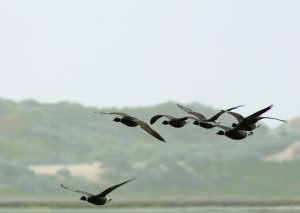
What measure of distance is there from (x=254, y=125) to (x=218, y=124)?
1.45 m

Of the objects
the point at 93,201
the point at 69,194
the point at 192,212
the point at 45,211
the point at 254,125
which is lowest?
the point at 93,201

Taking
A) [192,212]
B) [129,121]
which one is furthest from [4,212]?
[129,121]

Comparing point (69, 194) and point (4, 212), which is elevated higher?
point (69, 194)

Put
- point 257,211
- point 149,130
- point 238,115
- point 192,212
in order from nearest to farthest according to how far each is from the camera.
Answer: point 149,130 < point 238,115 < point 192,212 < point 257,211

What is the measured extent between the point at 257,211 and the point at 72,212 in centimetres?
1825

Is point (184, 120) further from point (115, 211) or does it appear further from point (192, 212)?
point (115, 211)

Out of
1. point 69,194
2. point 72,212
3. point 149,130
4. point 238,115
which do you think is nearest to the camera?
point 149,130

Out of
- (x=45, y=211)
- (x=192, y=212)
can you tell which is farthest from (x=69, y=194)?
(x=192, y=212)

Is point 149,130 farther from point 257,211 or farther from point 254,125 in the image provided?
point 257,211

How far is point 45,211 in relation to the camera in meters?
125

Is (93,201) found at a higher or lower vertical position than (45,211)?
lower

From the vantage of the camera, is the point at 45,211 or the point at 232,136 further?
the point at 45,211

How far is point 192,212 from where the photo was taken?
10138cm

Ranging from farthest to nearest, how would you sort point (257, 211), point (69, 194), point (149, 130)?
point (69, 194)
point (257, 211)
point (149, 130)
